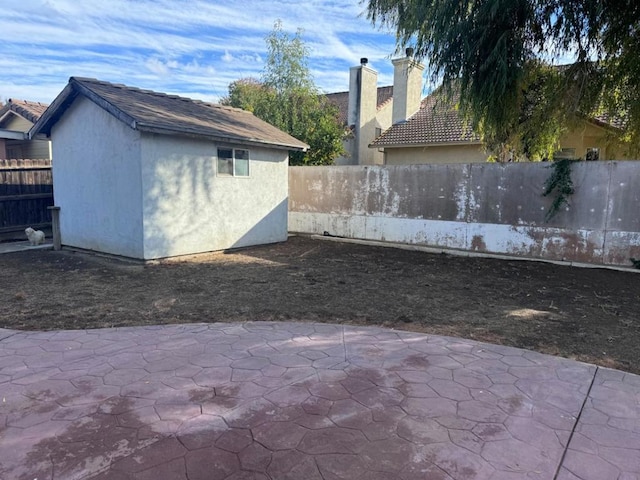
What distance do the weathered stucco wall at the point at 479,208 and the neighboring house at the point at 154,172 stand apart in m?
1.69

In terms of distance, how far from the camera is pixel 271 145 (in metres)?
11.0

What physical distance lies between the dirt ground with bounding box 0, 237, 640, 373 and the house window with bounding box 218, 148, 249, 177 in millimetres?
2083

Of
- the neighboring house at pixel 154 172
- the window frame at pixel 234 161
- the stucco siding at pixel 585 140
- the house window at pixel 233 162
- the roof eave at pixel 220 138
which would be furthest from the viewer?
the stucco siding at pixel 585 140

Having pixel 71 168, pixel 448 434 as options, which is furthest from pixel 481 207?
pixel 71 168

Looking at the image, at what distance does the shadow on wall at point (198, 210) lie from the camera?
28.6 ft

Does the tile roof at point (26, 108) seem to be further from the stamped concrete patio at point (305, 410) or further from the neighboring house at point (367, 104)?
the stamped concrete patio at point (305, 410)

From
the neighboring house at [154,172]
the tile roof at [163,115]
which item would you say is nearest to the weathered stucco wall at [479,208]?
the neighboring house at [154,172]

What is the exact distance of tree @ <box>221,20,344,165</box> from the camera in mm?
15953

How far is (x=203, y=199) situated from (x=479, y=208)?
20.5 feet

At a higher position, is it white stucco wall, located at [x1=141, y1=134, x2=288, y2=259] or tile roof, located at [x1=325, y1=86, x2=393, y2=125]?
tile roof, located at [x1=325, y1=86, x2=393, y2=125]

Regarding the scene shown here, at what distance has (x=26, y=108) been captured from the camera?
591 inches

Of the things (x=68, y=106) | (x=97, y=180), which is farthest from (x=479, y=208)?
(x=68, y=106)

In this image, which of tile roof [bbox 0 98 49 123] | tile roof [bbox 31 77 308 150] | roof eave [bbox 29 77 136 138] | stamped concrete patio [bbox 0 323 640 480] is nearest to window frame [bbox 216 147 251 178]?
tile roof [bbox 31 77 308 150]

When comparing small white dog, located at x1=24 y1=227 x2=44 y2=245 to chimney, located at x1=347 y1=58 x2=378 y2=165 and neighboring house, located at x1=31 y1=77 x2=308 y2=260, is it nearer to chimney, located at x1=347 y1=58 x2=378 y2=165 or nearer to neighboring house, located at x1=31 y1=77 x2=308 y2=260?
neighboring house, located at x1=31 y1=77 x2=308 y2=260
